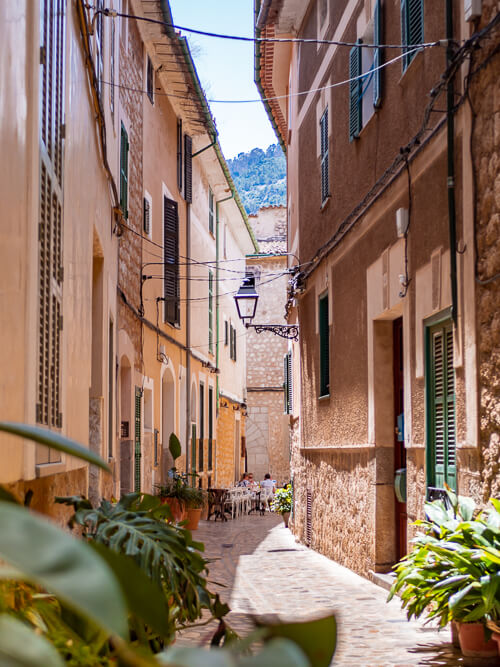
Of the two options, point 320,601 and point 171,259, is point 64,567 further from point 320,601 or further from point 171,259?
point 171,259

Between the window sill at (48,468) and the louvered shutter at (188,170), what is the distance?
48.0 feet

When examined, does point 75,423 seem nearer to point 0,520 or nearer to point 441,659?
point 441,659

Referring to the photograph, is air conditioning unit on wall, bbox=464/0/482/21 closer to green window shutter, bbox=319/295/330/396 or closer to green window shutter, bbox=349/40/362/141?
green window shutter, bbox=349/40/362/141

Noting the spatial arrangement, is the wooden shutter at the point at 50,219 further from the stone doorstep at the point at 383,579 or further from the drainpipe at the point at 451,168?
the stone doorstep at the point at 383,579

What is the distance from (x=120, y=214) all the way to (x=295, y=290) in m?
4.77

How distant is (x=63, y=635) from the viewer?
6.51 ft

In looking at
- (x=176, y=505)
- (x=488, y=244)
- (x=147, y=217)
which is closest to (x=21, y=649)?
(x=488, y=244)

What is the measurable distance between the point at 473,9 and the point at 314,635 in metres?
5.73

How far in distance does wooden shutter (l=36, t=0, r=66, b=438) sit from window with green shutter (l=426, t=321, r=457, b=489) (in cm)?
297

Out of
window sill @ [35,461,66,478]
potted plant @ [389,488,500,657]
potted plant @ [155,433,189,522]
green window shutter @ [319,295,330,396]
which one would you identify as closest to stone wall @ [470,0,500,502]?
potted plant @ [389,488,500,657]

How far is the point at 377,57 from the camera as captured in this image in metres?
9.04

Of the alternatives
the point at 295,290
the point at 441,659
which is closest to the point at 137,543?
the point at 441,659

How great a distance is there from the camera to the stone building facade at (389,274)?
237 inches

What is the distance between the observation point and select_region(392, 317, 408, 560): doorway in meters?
8.80
